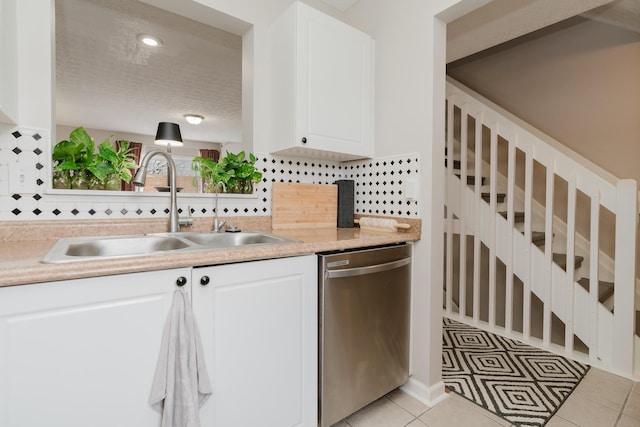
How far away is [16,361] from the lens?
0.76 m

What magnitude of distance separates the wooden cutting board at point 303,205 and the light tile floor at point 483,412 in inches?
42.5

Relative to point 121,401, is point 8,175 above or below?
above

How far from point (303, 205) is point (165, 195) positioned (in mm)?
803

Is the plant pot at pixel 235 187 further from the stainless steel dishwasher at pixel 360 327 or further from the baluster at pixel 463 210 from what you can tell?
the baluster at pixel 463 210

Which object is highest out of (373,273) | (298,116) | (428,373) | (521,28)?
(521,28)

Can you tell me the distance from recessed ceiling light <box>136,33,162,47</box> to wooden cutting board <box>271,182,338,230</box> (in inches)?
75.4

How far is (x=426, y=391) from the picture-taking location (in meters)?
1.64

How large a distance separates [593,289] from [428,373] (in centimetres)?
134

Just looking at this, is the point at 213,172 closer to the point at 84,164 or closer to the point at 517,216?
the point at 84,164

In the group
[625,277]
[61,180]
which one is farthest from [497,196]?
[61,180]

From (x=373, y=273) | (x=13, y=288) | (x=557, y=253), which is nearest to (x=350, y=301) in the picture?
(x=373, y=273)

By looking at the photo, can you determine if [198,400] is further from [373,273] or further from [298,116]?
[298,116]

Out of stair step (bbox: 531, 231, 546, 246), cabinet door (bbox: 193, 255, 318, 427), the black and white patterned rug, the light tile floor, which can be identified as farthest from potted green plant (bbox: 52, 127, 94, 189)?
stair step (bbox: 531, 231, 546, 246)

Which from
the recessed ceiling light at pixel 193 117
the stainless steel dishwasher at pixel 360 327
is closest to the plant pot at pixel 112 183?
the stainless steel dishwasher at pixel 360 327
